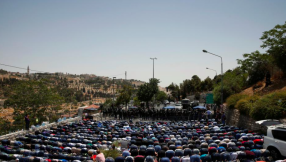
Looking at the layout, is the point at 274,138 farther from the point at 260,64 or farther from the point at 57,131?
the point at 260,64

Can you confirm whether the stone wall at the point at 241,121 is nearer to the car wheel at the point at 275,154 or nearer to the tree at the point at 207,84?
the car wheel at the point at 275,154

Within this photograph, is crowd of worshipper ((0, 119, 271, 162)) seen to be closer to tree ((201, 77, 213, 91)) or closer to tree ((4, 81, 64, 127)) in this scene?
tree ((4, 81, 64, 127))

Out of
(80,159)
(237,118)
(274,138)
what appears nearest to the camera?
(274,138)

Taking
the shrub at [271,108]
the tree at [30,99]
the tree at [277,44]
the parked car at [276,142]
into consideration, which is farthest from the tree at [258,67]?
the tree at [30,99]

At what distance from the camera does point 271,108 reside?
18.9m

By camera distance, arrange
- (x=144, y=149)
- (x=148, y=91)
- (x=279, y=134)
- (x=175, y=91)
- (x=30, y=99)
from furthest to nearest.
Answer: (x=175, y=91)
(x=148, y=91)
(x=30, y=99)
(x=144, y=149)
(x=279, y=134)

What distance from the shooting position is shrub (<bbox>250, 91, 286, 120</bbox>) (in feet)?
60.1

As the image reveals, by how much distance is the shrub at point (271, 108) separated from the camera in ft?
60.1

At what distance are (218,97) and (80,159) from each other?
28350 mm

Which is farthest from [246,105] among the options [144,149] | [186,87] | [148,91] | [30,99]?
[186,87]

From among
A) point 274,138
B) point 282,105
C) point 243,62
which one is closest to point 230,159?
point 274,138

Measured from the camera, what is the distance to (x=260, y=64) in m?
39.9

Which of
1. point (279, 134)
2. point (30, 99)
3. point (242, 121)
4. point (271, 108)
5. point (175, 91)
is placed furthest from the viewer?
point (175, 91)

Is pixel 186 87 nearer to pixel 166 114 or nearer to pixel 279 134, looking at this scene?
pixel 166 114
